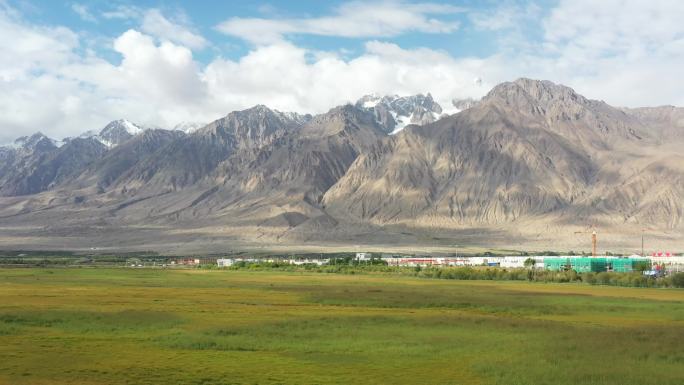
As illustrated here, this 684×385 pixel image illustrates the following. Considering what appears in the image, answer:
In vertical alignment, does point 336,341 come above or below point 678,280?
below

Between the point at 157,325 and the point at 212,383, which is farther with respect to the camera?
the point at 157,325

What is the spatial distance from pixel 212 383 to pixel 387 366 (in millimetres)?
8591

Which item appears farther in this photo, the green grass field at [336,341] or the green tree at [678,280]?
the green tree at [678,280]

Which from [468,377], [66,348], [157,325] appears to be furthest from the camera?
[157,325]

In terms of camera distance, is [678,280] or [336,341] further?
[678,280]

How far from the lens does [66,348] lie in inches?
1553

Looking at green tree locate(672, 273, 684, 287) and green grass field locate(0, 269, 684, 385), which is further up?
green tree locate(672, 273, 684, 287)

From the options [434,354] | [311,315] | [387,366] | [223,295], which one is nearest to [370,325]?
[311,315]

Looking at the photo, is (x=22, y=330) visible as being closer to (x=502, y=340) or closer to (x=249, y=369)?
(x=249, y=369)

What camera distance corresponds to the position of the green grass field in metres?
33.7

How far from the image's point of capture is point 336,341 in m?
43.8

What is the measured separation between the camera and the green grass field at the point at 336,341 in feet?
111

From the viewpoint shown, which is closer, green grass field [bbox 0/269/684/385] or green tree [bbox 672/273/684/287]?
green grass field [bbox 0/269/684/385]

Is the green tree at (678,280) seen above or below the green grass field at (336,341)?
above
